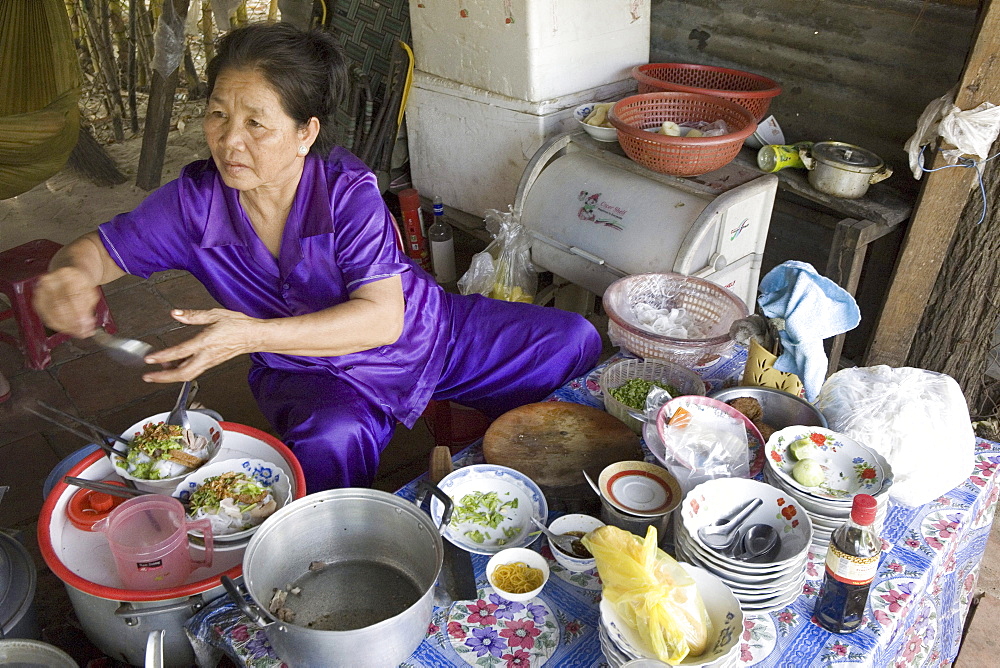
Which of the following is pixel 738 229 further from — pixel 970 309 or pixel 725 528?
pixel 725 528

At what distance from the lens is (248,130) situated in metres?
1.95

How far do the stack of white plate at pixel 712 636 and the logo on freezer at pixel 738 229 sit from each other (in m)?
1.75

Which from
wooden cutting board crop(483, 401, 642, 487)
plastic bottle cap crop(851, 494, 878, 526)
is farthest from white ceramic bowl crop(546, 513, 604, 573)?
plastic bottle cap crop(851, 494, 878, 526)

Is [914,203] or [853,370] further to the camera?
[914,203]

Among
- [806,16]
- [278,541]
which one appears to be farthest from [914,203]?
[278,541]

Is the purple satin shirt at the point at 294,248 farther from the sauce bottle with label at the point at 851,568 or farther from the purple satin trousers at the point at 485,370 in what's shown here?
the sauce bottle with label at the point at 851,568

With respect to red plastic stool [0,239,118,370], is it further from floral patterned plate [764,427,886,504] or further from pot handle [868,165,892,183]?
pot handle [868,165,892,183]

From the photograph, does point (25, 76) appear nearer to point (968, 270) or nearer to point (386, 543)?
point (386, 543)

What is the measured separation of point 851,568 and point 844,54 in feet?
8.39

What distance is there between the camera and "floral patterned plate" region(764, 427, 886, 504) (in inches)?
61.1

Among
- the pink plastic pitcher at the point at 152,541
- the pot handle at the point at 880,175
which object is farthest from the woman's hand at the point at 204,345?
the pot handle at the point at 880,175

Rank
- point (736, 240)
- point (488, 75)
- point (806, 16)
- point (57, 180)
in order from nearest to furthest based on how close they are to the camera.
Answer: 1. point (736, 240)
2. point (806, 16)
3. point (488, 75)
4. point (57, 180)

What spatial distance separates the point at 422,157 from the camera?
163 inches

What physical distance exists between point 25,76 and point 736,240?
4.60m
